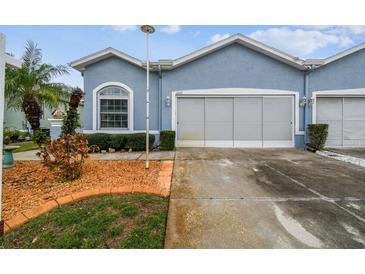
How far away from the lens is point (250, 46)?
927 cm

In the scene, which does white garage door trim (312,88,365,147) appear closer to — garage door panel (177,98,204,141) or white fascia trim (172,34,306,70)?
white fascia trim (172,34,306,70)

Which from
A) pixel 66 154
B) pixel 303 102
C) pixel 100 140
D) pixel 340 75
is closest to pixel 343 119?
pixel 340 75

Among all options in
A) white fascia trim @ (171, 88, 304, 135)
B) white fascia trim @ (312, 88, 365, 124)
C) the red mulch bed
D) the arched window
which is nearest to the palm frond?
the arched window

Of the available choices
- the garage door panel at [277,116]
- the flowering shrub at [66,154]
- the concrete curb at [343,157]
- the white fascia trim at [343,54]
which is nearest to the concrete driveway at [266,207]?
the concrete curb at [343,157]

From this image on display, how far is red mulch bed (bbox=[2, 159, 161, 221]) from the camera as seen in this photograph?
3.63 m

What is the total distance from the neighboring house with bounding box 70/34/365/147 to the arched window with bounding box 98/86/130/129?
0.15 feet

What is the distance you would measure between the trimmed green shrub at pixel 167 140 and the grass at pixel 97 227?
209 inches

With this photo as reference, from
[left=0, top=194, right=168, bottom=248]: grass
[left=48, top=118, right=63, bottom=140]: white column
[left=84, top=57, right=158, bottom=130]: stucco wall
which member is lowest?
[left=0, top=194, right=168, bottom=248]: grass

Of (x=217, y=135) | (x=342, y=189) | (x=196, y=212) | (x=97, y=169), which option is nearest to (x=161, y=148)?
(x=217, y=135)

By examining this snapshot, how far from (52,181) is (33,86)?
351 cm

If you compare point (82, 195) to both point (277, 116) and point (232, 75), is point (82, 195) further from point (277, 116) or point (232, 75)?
point (277, 116)

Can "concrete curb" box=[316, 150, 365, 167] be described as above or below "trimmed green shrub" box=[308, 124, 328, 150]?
below
